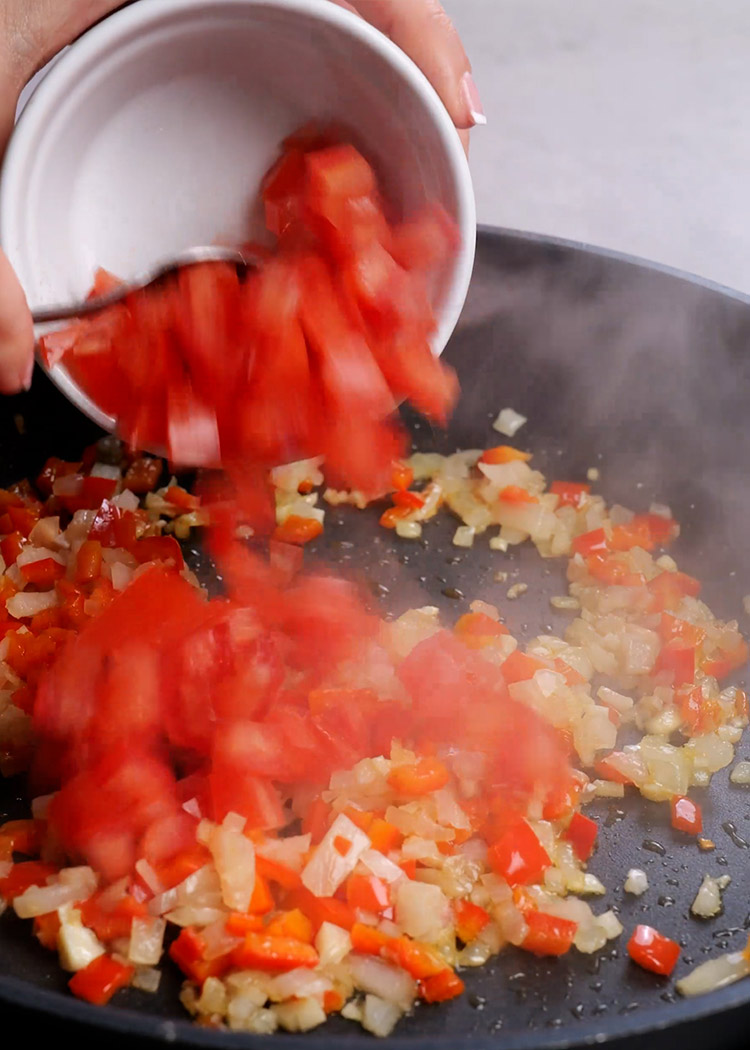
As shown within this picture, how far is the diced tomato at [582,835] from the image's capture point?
1736 millimetres

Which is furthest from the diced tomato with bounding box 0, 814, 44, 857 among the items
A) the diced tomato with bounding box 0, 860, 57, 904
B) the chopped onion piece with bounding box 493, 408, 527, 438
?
the chopped onion piece with bounding box 493, 408, 527, 438

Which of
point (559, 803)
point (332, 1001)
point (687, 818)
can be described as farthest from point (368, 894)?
point (687, 818)

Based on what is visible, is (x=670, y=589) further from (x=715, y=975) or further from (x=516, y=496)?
(x=715, y=975)

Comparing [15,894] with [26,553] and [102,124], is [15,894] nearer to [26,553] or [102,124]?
[26,553]

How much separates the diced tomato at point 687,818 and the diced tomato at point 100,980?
3.07 feet

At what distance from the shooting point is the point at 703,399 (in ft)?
7.75

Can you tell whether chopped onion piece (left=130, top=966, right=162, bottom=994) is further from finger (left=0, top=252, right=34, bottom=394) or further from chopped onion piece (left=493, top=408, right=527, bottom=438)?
chopped onion piece (left=493, top=408, right=527, bottom=438)

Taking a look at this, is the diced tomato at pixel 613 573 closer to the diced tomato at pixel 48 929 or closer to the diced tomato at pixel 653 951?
the diced tomato at pixel 653 951

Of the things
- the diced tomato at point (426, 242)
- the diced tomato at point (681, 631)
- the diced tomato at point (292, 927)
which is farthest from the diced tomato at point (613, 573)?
the diced tomato at point (292, 927)

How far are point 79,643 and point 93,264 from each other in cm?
66

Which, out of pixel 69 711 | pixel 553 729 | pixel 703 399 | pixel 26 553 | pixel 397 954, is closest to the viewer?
pixel 397 954

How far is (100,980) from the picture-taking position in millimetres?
1484

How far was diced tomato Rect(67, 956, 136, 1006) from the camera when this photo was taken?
147 centimetres

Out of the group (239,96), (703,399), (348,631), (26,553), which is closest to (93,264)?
(239,96)
